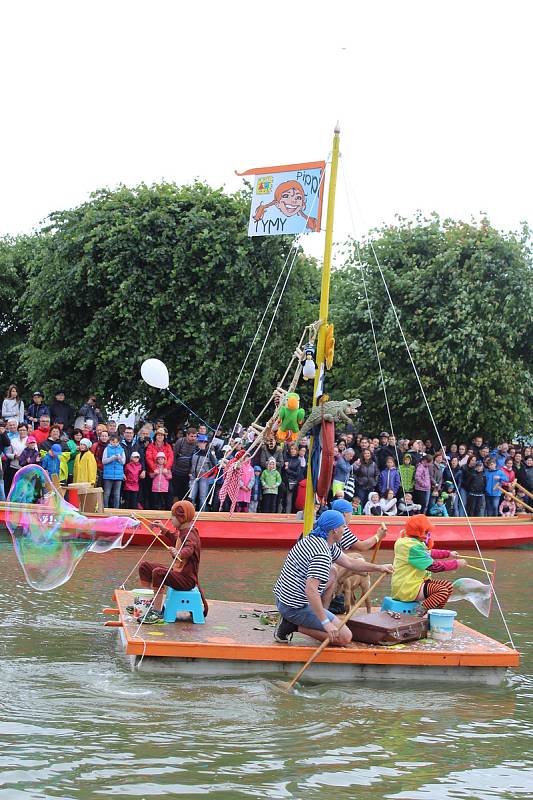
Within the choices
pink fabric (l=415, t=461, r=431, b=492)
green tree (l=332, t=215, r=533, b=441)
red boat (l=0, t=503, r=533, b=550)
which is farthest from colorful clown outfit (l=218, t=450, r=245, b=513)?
green tree (l=332, t=215, r=533, b=441)

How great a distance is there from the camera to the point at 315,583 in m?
9.55

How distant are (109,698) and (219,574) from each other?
727 cm

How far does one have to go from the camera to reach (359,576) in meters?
11.0

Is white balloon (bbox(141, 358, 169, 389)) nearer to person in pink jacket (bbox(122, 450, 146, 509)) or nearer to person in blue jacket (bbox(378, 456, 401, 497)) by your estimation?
person in pink jacket (bbox(122, 450, 146, 509))

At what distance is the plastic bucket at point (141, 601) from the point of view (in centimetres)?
1052

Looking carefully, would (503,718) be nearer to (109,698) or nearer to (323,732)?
(323,732)

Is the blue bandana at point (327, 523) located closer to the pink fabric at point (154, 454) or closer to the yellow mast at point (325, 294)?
the yellow mast at point (325, 294)

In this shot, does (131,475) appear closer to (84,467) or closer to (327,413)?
(84,467)

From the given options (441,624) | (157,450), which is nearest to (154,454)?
(157,450)

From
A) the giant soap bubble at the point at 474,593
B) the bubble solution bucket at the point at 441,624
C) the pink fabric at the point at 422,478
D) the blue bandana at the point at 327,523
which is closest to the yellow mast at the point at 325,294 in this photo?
the blue bandana at the point at 327,523

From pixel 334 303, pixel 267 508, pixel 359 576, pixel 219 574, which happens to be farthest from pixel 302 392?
pixel 359 576

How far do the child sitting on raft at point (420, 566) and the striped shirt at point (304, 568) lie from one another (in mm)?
1052

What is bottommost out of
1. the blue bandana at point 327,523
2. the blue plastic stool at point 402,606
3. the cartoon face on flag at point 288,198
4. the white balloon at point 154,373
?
the blue plastic stool at point 402,606

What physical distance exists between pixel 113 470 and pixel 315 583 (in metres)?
10.6
